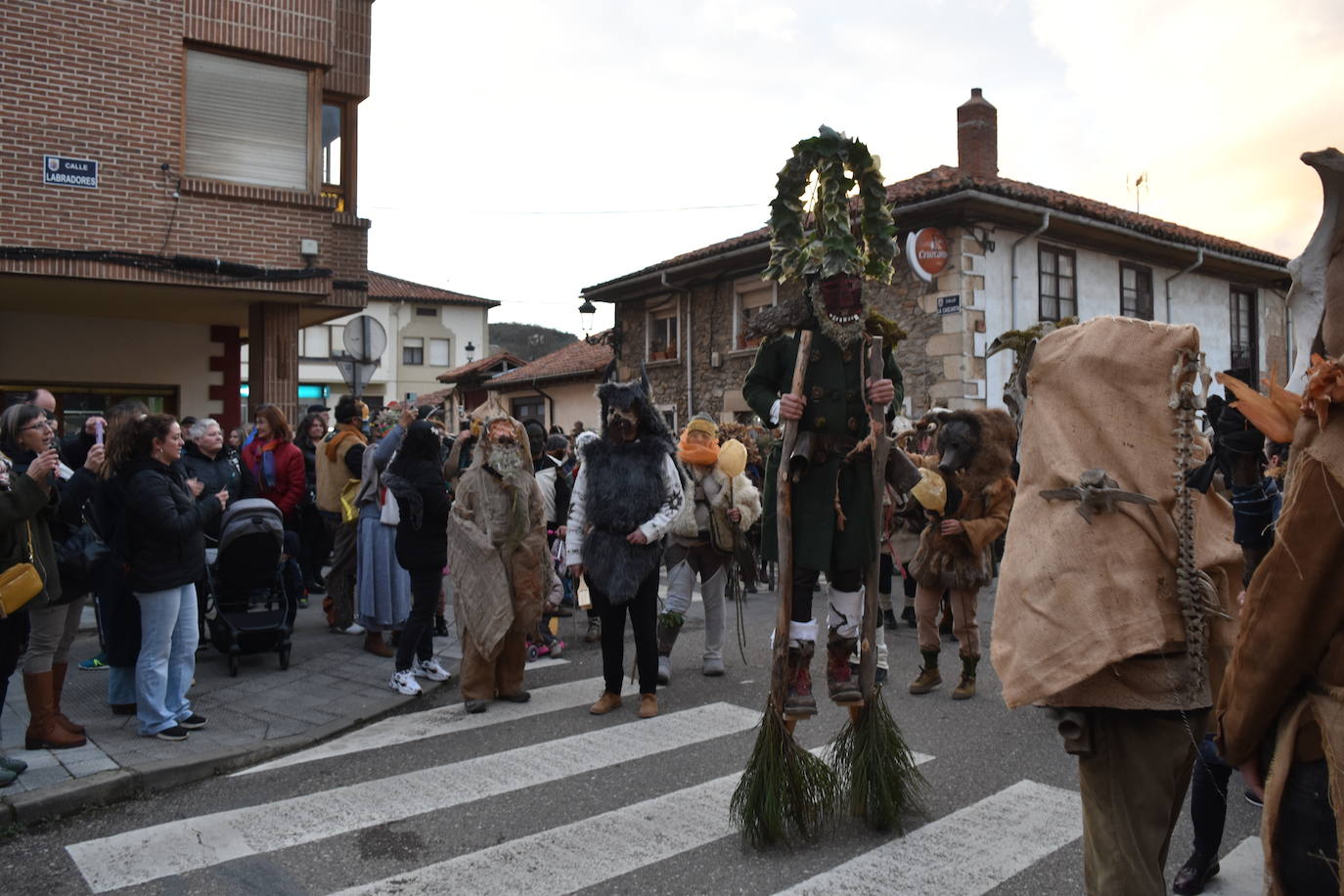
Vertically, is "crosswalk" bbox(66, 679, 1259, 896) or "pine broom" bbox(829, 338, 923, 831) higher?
"pine broom" bbox(829, 338, 923, 831)

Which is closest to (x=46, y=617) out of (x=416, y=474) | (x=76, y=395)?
(x=416, y=474)

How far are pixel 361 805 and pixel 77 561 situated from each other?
219 cm

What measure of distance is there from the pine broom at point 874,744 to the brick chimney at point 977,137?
18.7 metres

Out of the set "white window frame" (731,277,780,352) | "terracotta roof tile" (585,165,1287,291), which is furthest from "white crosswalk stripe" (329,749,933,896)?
"white window frame" (731,277,780,352)

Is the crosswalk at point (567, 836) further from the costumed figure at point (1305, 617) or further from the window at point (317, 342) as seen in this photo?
the window at point (317, 342)

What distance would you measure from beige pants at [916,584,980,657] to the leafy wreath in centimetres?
297

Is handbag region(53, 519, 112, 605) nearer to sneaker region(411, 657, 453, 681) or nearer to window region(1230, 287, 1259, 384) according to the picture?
sneaker region(411, 657, 453, 681)

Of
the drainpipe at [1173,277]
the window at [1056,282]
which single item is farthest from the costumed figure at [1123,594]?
the drainpipe at [1173,277]

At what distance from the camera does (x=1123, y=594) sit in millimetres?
2500

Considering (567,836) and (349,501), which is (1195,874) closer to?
(567,836)

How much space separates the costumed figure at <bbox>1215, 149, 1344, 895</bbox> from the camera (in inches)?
71.5

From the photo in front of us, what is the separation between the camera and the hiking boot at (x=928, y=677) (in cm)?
690

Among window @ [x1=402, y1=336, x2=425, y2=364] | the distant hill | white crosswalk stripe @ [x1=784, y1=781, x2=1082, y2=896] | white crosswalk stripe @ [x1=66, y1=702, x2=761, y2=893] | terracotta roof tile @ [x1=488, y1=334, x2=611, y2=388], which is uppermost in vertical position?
the distant hill

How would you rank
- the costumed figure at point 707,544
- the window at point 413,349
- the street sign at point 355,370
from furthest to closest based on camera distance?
the window at point 413,349 < the street sign at point 355,370 < the costumed figure at point 707,544
